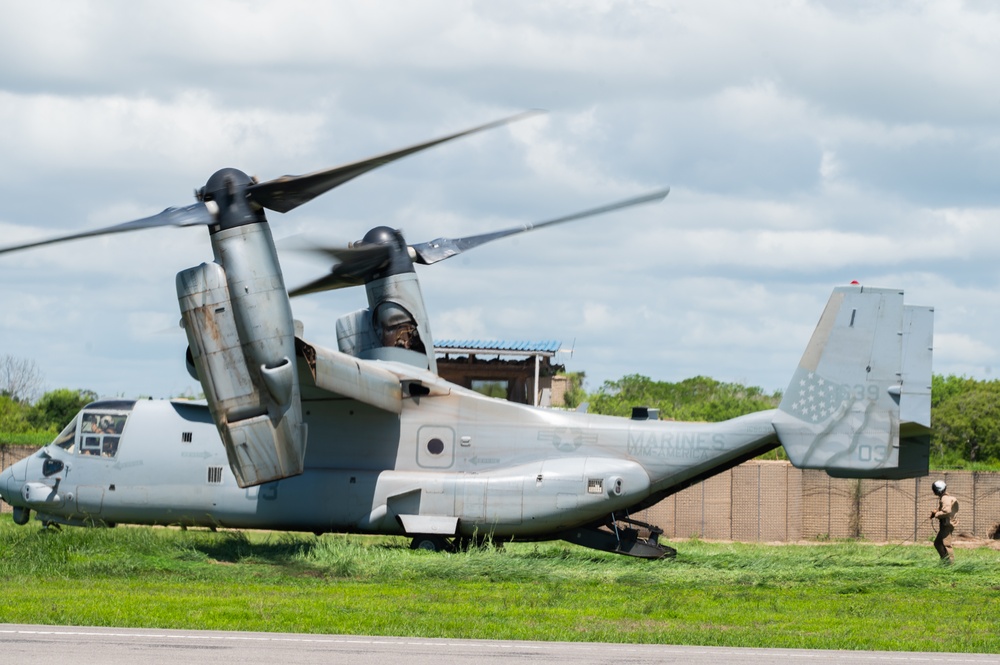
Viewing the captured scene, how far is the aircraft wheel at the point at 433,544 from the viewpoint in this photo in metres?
21.5

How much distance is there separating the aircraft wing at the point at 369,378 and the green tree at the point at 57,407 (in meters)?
38.5

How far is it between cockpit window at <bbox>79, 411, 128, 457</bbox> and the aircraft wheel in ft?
19.6

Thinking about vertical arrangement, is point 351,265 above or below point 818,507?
above

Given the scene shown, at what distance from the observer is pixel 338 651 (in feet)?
37.7

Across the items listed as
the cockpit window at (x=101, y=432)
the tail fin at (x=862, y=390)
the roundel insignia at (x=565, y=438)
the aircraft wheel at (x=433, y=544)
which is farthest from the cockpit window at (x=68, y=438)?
the tail fin at (x=862, y=390)

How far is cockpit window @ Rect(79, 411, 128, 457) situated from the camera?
22.8 m

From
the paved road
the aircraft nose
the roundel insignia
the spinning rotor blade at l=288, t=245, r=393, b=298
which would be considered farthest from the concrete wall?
the paved road

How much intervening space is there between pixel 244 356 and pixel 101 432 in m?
5.86

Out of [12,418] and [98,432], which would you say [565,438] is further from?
[12,418]

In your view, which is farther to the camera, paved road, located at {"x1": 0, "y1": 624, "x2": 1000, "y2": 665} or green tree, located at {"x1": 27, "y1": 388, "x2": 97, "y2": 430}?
green tree, located at {"x1": 27, "y1": 388, "x2": 97, "y2": 430}

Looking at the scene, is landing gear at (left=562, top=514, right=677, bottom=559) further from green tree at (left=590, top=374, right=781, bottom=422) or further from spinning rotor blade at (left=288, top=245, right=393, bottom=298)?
green tree at (left=590, top=374, right=781, bottom=422)

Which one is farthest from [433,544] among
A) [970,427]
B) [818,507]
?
[970,427]

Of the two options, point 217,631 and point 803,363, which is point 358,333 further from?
point 217,631

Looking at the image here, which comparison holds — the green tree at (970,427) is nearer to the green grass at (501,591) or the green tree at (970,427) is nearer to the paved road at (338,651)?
the green grass at (501,591)
